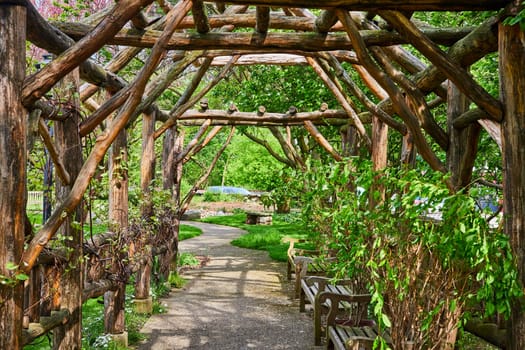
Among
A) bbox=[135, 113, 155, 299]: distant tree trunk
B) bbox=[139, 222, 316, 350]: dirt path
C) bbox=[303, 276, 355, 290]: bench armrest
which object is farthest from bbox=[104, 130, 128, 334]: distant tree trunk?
bbox=[303, 276, 355, 290]: bench armrest

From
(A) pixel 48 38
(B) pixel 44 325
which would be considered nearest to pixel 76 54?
(A) pixel 48 38

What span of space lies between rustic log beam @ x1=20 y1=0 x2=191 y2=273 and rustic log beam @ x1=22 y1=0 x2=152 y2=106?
43 centimetres

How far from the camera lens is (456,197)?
115 inches

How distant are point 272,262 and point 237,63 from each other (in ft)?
19.9

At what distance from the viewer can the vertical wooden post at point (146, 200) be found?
721 centimetres

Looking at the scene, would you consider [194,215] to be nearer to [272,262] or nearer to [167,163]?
[272,262]

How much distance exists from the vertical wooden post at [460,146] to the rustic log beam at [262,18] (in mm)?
2105

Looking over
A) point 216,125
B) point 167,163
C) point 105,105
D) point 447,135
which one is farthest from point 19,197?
point 216,125

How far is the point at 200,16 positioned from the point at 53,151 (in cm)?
189

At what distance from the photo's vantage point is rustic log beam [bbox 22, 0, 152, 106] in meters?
3.27

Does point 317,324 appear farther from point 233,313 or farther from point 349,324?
point 233,313

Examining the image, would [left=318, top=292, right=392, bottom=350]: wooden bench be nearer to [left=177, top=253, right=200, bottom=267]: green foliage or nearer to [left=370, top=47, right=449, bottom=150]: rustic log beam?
[left=370, top=47, right=449, bottom=150]: rustic log beam

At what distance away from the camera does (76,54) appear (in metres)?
3.43

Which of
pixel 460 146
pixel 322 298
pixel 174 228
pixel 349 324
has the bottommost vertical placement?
pixel 349 324
